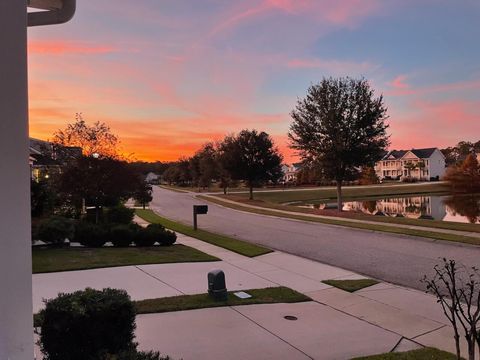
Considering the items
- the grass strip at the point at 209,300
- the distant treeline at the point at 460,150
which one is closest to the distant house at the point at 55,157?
the grass strip at the point at 209,300

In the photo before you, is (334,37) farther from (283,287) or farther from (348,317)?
(348,317)

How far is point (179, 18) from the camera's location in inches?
571

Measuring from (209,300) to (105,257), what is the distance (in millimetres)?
5226

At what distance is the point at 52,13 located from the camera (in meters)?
4.26

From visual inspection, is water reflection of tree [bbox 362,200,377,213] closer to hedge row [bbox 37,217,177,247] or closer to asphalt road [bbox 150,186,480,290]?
asphalt road [bbox 150,186,480,290]

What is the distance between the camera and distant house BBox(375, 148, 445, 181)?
108375 mm

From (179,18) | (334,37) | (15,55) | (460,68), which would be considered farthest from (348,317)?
(460,68)

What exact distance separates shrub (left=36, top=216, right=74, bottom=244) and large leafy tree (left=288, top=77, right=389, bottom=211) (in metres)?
18.4

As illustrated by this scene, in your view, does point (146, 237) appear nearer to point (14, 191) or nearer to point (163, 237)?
point (163, 237)

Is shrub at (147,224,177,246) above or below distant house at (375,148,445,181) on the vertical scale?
below

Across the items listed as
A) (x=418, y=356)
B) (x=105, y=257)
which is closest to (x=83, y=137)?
(x=105, y=257)

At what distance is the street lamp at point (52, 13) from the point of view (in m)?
4.20

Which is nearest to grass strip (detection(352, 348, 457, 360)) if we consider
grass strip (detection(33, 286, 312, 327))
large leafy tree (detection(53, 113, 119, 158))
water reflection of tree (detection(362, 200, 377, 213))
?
grass strip (detection(33, 286, 312, 327))

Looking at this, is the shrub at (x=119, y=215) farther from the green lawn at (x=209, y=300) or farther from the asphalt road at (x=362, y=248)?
the green lawn at (x=209, y=300)
